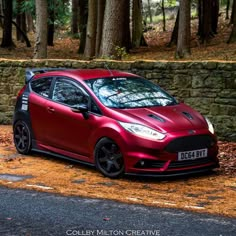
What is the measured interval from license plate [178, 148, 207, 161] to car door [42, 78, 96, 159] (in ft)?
4.87

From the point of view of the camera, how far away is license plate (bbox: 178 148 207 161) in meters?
7.70

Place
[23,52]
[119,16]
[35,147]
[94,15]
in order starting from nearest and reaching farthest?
1. [35,147]
2. [119,16]
3. [94,15]
4. [23,52]

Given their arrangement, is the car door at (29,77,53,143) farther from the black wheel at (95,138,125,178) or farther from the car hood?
the car hood

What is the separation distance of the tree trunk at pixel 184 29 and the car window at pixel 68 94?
445 inches

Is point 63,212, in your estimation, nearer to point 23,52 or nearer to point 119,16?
point 119,16

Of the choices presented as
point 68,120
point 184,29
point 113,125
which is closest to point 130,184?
point 113,125

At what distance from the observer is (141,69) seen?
39.2 feet

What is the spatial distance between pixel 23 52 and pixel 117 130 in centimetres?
2326

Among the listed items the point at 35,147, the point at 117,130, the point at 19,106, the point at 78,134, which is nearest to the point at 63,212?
the point at 117,130

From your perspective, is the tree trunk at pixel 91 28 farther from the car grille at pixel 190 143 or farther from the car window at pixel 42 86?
the car grille at pixel 190 143

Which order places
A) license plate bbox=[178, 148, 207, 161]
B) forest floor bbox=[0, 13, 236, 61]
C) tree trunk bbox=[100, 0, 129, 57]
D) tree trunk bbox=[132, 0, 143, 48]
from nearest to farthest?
license plate bbox=[178, 148, 207, 161]
tree trunk bbox=[100, 0, 129, 57]
forest floor bbox=[0, 13, 236, 61]
tree trunk bbox=[132, 0, 143, 48]

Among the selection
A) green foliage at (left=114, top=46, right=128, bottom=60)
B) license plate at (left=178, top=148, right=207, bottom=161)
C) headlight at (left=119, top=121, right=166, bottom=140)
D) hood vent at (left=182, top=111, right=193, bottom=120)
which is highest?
green foliage at (left=114, top=46, right=128, bottom=60)

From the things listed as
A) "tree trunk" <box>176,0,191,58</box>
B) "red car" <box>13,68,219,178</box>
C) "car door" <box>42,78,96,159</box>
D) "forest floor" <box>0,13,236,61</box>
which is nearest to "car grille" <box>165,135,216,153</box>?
"red car" <box>13,68,219,178</box>

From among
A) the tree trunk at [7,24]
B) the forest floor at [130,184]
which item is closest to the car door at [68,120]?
the forest floor at [130,184]
